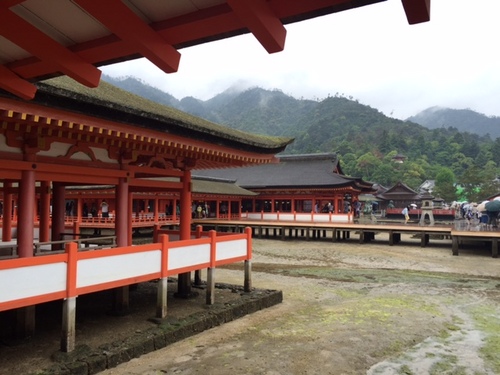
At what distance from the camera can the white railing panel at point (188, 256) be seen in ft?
29.9

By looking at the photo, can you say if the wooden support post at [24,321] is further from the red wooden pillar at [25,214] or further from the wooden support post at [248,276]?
the wooden support post at [248,276]

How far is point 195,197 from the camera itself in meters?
34.4

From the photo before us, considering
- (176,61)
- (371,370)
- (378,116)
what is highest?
(378,116)

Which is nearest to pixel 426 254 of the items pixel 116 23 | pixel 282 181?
pixel 282 181

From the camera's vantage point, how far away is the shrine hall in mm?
3102

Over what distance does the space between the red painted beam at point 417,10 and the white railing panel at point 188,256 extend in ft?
24.3

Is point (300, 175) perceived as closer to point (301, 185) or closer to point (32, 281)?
point (301, 185)

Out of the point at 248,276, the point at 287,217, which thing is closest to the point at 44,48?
the point at 248,276

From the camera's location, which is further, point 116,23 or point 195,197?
point 195,197

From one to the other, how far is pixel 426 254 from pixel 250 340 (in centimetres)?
1937

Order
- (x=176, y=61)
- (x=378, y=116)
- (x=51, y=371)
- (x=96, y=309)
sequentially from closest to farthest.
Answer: (x=176, y=61)
(x=51, y=371)
(x=96, y=309)
(x=378, y=116)

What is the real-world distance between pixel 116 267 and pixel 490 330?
8.84 m

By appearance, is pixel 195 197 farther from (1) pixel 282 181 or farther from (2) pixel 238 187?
(1) pixel 282 181

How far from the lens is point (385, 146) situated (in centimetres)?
12600
